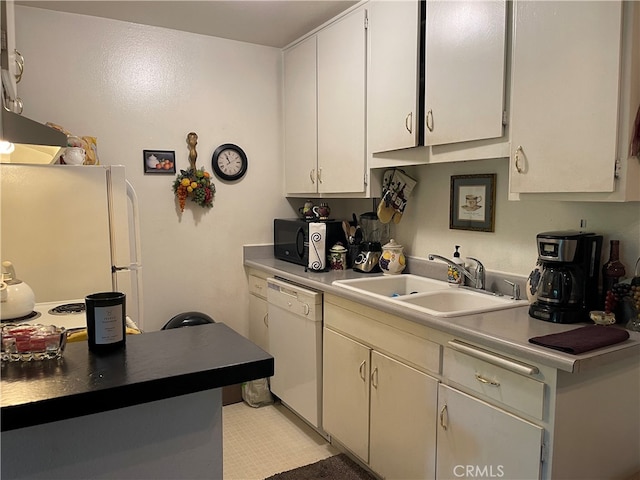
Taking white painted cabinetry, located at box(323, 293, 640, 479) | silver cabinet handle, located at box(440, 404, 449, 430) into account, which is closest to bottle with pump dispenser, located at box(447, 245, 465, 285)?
white painted cabinetry, located at box(323, 293, 640, 479)

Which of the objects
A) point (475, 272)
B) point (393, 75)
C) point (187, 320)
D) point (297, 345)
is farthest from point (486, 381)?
point (187, 320)

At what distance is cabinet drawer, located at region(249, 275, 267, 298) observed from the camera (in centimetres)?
319

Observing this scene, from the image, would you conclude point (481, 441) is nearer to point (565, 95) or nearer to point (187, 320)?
point (565, 95)

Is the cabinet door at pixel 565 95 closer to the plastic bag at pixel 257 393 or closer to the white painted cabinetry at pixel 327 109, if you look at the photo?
the white painted cabinetry at pixel 327 109

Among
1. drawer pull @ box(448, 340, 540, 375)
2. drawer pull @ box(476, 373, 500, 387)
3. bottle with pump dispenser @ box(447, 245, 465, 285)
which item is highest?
bottle with pump dispenser @ box(447, 245, 465, 285)

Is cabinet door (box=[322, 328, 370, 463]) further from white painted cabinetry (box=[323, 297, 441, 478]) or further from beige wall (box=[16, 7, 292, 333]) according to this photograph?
beige wall (box=[16, 7, 292, 333])

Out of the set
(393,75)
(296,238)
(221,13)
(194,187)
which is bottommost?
(296,238)

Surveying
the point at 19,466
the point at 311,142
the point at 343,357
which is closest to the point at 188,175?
the point at 311,142

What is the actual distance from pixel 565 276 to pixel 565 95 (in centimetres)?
63

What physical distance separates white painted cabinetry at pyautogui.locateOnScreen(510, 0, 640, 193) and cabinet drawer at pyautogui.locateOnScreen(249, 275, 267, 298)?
6.08 feet

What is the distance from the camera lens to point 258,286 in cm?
327

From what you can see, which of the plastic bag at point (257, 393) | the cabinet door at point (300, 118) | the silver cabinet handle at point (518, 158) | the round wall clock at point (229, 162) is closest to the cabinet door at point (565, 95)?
the silver cabinet handle at point (518, 158)

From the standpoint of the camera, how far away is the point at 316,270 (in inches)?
112

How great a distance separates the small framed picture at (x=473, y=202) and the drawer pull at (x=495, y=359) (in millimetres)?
795
